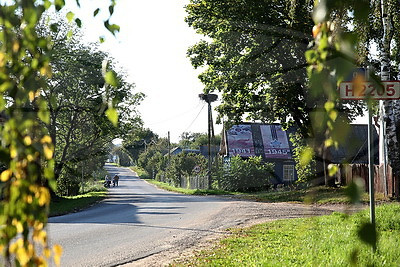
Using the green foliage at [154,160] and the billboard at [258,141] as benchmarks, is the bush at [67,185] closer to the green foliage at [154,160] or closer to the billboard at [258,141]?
the billboard at [258,141]

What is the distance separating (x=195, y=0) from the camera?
86.7 feet

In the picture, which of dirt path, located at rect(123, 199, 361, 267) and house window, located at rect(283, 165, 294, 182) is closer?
dirt path, located at rect(123, 199, 361, 267)

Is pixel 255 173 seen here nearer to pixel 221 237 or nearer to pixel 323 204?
pixel 323 204

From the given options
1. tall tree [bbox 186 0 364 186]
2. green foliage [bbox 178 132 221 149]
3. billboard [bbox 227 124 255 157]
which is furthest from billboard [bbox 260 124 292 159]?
green foliage [bbox 178 132 221 149]

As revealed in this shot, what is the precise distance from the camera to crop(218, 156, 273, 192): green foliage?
3775 cm

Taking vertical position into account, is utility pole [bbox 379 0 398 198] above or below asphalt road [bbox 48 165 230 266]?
above

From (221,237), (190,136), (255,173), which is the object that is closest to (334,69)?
(221,237)

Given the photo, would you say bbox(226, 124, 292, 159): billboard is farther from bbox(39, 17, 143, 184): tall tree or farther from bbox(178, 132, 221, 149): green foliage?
bbox(178, 132, 221, 149): green foliage

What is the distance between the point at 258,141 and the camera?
4959 cm

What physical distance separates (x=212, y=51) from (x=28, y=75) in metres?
25.2

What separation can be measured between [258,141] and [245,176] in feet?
40.9

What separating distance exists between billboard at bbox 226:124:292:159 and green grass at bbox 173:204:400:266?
1438 inches

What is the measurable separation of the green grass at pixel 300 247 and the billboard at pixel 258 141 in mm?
36531

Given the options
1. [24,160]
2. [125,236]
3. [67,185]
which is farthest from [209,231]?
[67,185]
